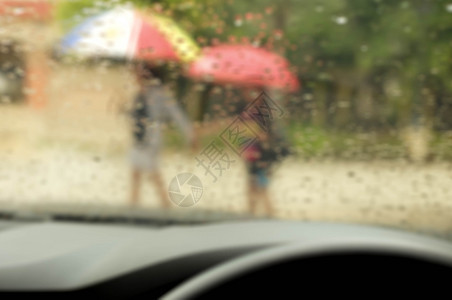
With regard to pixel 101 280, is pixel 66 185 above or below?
above

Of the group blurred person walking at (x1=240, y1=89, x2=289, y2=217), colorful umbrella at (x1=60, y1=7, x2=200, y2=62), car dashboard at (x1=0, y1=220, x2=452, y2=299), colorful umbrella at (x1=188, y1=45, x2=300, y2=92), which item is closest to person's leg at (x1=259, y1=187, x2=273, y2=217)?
blurred person walking at (x1=240, y1=89, x2=289, y2=217)

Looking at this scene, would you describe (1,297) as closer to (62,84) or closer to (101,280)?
(101,280)

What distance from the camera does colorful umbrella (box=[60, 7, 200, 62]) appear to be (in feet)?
12.3

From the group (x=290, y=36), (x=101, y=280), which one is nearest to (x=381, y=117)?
(x=290, y=36)

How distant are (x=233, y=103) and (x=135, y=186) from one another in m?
0.92

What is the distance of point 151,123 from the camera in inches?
126

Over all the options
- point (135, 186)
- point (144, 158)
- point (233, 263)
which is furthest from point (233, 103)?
point (233, 263)

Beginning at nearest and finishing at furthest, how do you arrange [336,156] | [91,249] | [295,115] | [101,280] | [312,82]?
[101,280], [91,249], [295,115], [336,156], [312,82]

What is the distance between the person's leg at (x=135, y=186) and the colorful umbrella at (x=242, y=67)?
2.23 ft

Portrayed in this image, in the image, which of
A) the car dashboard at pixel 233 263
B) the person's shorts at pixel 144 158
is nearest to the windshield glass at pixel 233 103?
the person's shorts at pixel 144 158

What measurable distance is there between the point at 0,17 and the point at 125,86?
49.6 inches

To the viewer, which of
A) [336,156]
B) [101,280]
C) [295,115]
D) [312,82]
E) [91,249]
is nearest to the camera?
[101,280]

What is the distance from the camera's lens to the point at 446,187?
13.3 ft

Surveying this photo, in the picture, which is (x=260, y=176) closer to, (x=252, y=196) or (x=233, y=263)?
(x=252, y=196)
